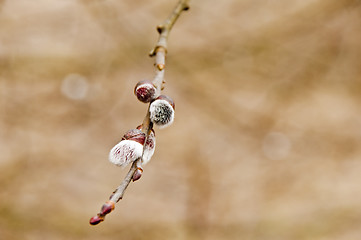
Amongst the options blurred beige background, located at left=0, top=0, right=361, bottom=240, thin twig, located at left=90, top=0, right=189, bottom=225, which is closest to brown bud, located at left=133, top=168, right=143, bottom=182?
thin twig, located at left=90, top=0, right=189, bottom=225

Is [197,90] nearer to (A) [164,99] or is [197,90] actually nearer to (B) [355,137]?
(B) [355,137]

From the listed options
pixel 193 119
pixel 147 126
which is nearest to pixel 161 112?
pixel 147 126

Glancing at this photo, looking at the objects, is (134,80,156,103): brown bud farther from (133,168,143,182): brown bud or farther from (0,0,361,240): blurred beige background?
(0,0,361,240): blurred beige background

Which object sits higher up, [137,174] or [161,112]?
[161,112]

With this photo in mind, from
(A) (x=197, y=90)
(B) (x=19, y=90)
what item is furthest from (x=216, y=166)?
(B) (x=19, y=90)

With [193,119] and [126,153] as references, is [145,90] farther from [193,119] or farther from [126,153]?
[193,119]

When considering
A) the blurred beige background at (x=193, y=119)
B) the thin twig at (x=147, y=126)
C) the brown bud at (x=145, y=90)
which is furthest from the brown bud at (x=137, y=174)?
the blurred beige background at (x=193, y=119)
